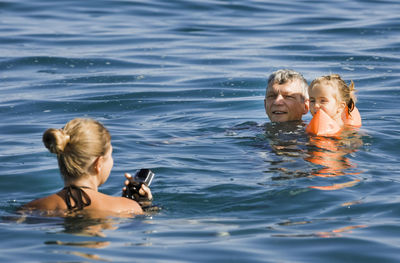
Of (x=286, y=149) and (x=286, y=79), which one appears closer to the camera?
(x=286, y=149)

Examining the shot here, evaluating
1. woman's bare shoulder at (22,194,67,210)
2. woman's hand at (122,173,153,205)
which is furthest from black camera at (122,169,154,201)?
woman's bare shoulder at (22,194,67,210)

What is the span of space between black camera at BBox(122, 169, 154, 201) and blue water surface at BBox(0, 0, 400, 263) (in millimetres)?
277

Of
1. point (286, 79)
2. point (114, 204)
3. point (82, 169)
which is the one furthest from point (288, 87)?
point (82, 169)

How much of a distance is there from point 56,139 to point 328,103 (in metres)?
4.04

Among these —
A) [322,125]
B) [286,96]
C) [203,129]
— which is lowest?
[203,129]

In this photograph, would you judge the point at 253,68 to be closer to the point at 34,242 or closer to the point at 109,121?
the point at 109,121

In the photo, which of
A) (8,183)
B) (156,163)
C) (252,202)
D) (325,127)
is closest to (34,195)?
(8,183)

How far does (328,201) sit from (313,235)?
0.96 meters

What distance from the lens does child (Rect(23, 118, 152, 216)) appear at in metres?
5.42

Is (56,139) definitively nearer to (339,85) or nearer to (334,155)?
(334,155)

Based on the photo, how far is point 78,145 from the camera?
17.9 feet

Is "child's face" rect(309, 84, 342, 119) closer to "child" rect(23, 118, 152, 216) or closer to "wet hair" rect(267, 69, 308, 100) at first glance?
"wet hair" rect(267, 69, 308, 100)

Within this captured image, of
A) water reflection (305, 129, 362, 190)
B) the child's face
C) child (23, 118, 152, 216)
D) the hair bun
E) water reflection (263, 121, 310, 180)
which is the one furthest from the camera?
the child's face

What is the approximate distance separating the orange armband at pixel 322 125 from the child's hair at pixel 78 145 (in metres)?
3.25
